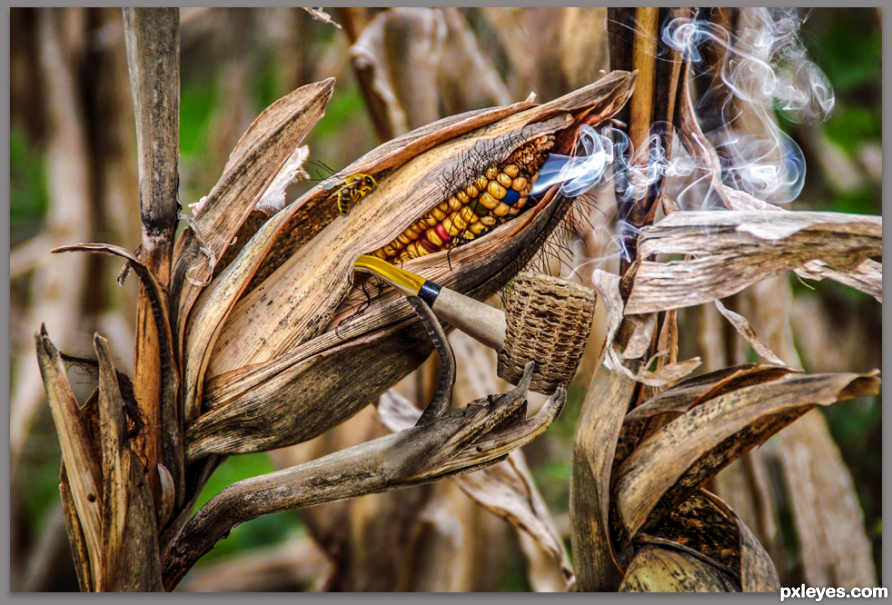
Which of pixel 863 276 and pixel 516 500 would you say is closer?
pixel 863 276

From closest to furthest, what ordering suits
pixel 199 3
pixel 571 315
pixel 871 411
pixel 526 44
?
pixel 571 315, pixel 199 3, pixel 526 44, pixel 871 411

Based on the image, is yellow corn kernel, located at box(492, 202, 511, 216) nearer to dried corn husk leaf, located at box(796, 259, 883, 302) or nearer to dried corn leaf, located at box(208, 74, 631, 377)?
dried corn leaf, located at box(208, 74, 631, 377)

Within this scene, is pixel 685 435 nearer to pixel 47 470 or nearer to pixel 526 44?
pixel 526 44

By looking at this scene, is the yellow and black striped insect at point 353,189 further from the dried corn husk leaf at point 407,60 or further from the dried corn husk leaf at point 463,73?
the dried corn husk leaf at point 463,73

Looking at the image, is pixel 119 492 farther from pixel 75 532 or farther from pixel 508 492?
pixel 508 492

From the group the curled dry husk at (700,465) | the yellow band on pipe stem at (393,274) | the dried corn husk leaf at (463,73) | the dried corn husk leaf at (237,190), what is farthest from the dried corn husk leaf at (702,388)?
the dried corn husk leaf at (463,73)

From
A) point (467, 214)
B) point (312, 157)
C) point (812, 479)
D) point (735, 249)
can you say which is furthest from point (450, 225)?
point (812, 479)

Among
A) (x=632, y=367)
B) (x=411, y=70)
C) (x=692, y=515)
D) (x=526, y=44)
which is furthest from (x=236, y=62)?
(x=692, y=515)
